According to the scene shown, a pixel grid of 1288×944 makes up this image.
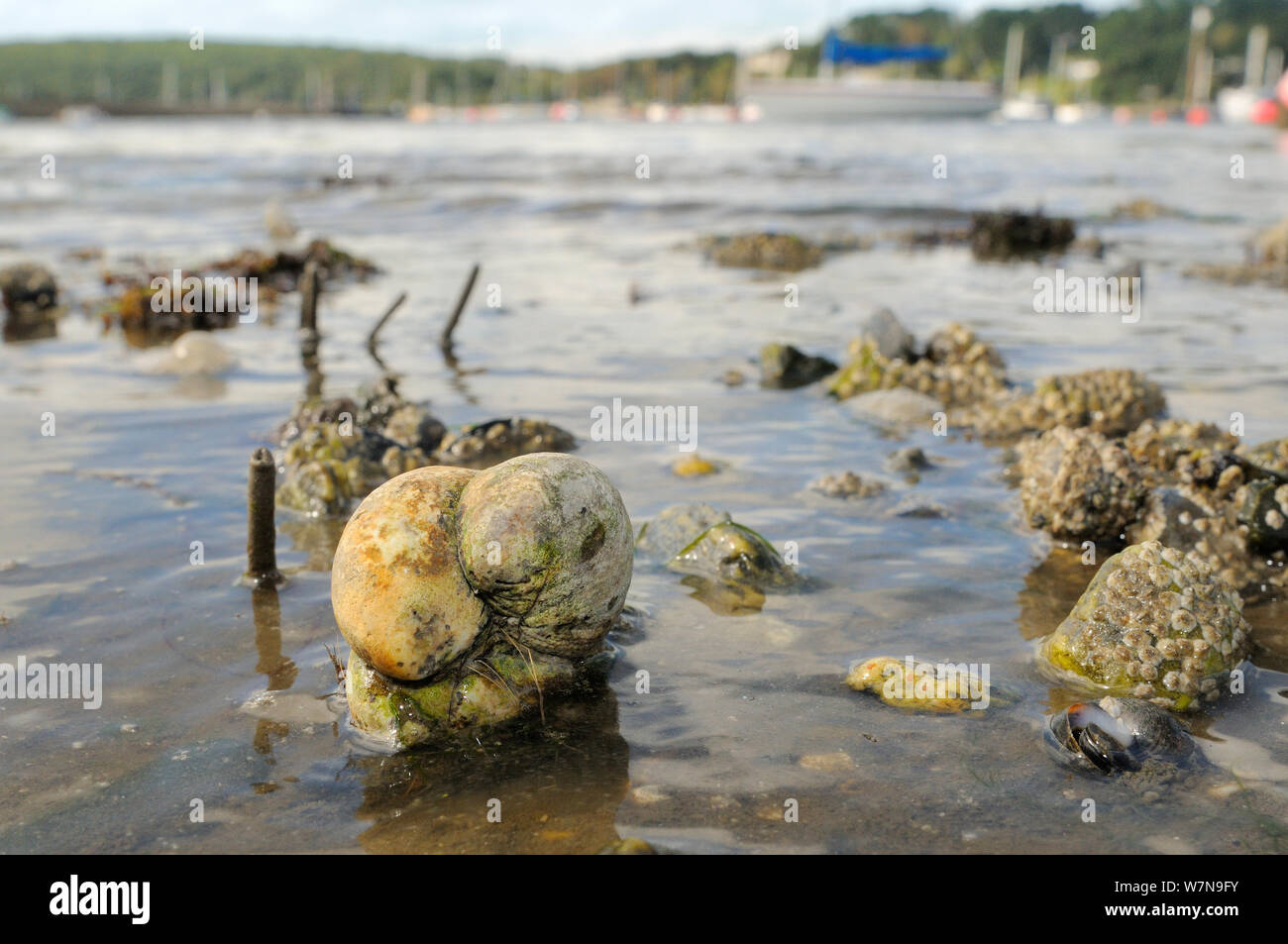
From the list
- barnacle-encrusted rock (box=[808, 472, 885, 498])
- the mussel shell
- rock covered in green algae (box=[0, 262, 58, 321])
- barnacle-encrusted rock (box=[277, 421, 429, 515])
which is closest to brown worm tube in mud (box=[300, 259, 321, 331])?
barnacle-encrusted rock (box=[277, 421, 429, 515])

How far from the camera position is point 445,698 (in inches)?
174

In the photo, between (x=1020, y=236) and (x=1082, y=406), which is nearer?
(x=1082, y=406)

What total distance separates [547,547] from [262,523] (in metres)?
2.22

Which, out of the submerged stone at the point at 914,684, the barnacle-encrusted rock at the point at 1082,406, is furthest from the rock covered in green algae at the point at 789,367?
the submerged stone at the point at 914,684

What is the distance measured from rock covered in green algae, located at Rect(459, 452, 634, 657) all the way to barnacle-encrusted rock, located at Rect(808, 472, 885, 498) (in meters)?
3.20

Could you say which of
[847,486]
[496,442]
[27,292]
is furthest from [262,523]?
[27,292]

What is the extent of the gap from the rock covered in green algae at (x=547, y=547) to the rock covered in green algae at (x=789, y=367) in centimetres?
646

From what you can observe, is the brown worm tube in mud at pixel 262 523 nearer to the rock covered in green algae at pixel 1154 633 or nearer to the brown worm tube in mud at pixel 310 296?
the rock covered in green algae at pixel 1154 633

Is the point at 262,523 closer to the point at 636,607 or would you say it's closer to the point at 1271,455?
the point at 636,607

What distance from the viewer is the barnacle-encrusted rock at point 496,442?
8242mm

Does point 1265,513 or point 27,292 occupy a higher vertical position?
point 27,292

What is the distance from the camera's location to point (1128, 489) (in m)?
6.59

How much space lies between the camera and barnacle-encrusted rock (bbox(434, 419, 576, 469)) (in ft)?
27.0
